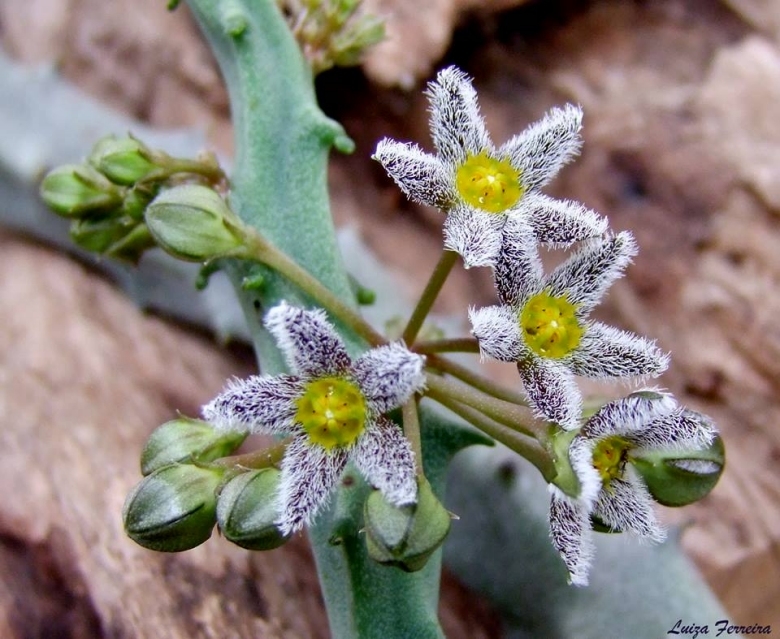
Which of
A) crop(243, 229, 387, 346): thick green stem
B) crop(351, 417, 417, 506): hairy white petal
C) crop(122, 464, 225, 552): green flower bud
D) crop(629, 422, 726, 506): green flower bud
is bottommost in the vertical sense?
crop(122, 464, 225, 552): green flower bud

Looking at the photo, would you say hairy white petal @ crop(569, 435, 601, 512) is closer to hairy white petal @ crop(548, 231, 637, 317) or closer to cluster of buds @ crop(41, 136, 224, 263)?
hairy white petal @ crop(548, 231, 637, 317)

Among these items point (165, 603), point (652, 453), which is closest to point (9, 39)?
point (165, 603)

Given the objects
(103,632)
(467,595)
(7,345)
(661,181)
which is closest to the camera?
(103,632)

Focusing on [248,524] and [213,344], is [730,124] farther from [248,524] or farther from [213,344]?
[248,524]

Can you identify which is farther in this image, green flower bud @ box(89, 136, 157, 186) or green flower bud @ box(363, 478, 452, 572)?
green flower bud @ box(89, 136, 157, 186)

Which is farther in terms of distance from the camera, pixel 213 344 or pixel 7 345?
pixel 213 344

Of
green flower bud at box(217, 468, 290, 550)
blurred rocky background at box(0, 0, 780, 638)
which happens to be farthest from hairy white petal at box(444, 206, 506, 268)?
blurred rocky background at box(0, 0, 780, 638)

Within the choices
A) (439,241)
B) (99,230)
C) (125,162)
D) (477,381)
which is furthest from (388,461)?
(439,241)

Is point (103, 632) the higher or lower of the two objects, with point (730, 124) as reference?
lower

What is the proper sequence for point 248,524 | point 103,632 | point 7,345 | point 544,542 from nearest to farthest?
point 248,524 < point 103,632 < point 544,542 < point 7,345
